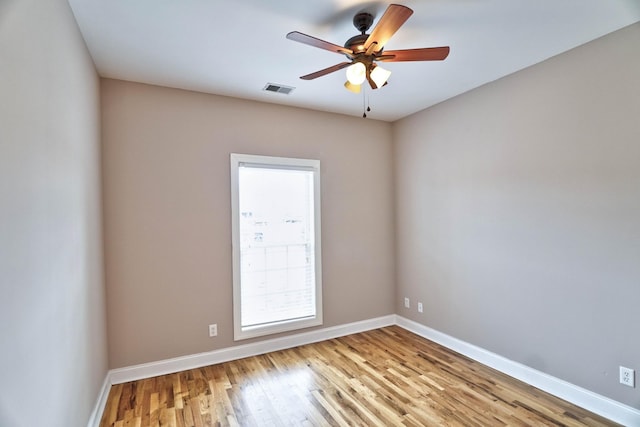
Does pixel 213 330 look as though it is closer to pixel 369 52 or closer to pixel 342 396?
pixel 342 396

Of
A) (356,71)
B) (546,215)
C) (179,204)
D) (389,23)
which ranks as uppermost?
(389,23)

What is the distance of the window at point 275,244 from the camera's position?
3361mm

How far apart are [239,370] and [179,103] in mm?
2671

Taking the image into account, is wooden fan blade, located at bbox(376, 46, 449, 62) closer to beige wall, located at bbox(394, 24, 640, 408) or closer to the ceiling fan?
the ceiling fan

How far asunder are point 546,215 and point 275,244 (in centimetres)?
261

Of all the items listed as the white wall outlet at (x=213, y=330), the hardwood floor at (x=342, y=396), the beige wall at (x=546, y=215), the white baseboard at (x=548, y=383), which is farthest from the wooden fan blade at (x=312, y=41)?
the white baseboard at (x=548, y=383)

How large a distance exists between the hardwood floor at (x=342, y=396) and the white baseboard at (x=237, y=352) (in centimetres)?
7

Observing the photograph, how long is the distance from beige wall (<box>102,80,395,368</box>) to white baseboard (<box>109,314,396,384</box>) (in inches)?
2.6

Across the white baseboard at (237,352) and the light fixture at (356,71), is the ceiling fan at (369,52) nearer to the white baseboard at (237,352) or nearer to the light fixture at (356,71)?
the light fixture at (356,71)

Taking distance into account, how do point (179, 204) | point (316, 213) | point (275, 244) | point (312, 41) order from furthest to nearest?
point (316, 213)
point (275, 244)
point (179, 204)
point (312, 41)

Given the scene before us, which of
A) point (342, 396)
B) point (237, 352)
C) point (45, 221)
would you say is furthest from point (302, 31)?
point (237, 352)

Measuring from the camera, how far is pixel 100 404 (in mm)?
2375

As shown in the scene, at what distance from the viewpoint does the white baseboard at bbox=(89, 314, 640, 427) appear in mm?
2268

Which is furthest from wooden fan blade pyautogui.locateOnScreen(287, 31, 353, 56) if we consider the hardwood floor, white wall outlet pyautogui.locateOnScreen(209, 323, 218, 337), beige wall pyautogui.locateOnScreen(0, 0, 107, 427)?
white wall outlet pyautogui.locateOnScreen(209, 323, 218, 337)
